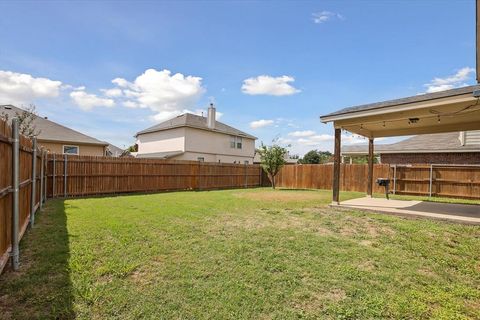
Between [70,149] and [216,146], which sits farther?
[216,146]

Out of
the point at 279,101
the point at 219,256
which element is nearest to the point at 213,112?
the point at 279,101

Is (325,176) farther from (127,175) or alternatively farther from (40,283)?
(40,283)

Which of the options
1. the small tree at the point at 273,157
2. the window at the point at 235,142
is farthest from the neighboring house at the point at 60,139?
the window at the point at 235,142

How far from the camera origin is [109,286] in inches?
132

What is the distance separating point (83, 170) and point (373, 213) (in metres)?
12.2

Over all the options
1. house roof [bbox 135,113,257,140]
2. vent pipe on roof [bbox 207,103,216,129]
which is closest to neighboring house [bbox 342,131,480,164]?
house roof [bbox 135,113,257,140]

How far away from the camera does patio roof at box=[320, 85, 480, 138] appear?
290 inches

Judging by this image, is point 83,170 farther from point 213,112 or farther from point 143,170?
point 213,112

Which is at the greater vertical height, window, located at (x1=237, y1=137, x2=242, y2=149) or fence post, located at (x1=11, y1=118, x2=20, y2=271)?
window, located at (x1=237, y1=137, x2=242, y2=149)

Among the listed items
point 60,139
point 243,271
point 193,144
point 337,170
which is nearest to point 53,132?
point 60,139

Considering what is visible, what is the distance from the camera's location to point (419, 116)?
8727mm

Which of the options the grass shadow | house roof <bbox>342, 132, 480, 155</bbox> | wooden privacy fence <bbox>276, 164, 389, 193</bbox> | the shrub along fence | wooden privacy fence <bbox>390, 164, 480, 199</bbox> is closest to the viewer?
the grass shadow

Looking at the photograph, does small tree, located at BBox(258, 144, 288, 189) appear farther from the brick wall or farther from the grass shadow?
the grass shadow

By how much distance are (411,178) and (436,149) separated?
3.90m
